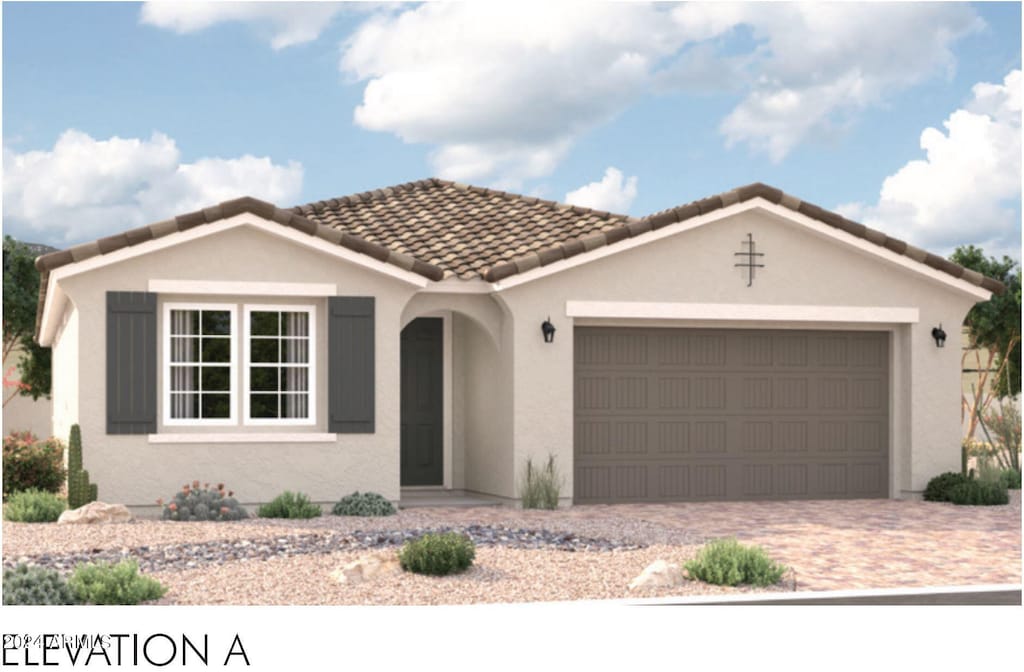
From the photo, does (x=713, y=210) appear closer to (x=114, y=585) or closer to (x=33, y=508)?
(x=33, y=508)

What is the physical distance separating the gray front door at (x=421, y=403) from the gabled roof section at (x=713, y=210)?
1.97 m

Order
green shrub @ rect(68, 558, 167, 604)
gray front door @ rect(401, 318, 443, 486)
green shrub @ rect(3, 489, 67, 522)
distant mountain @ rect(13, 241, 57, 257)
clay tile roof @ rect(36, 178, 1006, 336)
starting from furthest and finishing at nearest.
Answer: distant mountain @ rect(13, 241, 57, 257), gray front door @ rect(401, 318, 443, 486), clay tile roof @ rect(36, 178, 1006, 336), green shrub @ rect(3, 489, 67, 522), green shrub @ rect(68, 558, 167, 604)

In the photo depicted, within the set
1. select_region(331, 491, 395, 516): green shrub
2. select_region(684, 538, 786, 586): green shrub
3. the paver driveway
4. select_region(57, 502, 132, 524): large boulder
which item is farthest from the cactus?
select_region(684, 538, 786, 586): green shrub

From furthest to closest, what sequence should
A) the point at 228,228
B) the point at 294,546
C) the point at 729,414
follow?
1. the point at 729,414
2. the point at 228,228
3. the point at 294,546

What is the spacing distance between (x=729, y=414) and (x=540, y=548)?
650cm

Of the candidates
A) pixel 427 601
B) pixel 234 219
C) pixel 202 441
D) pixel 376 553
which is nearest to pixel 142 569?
pixel 376 553

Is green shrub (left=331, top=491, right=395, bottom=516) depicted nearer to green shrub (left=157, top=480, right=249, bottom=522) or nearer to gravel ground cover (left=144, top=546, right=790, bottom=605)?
green shrub (left=157, top=480, right=249, bottom=522)

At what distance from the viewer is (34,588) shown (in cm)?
955

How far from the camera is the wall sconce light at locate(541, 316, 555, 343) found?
1720 centimetres

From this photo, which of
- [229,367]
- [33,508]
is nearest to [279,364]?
[229,367]

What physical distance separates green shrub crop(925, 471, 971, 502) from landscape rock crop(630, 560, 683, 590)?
29.4 ft

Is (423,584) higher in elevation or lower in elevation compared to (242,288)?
lower

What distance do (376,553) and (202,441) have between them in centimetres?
596

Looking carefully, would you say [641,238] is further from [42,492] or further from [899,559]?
[42,492]
